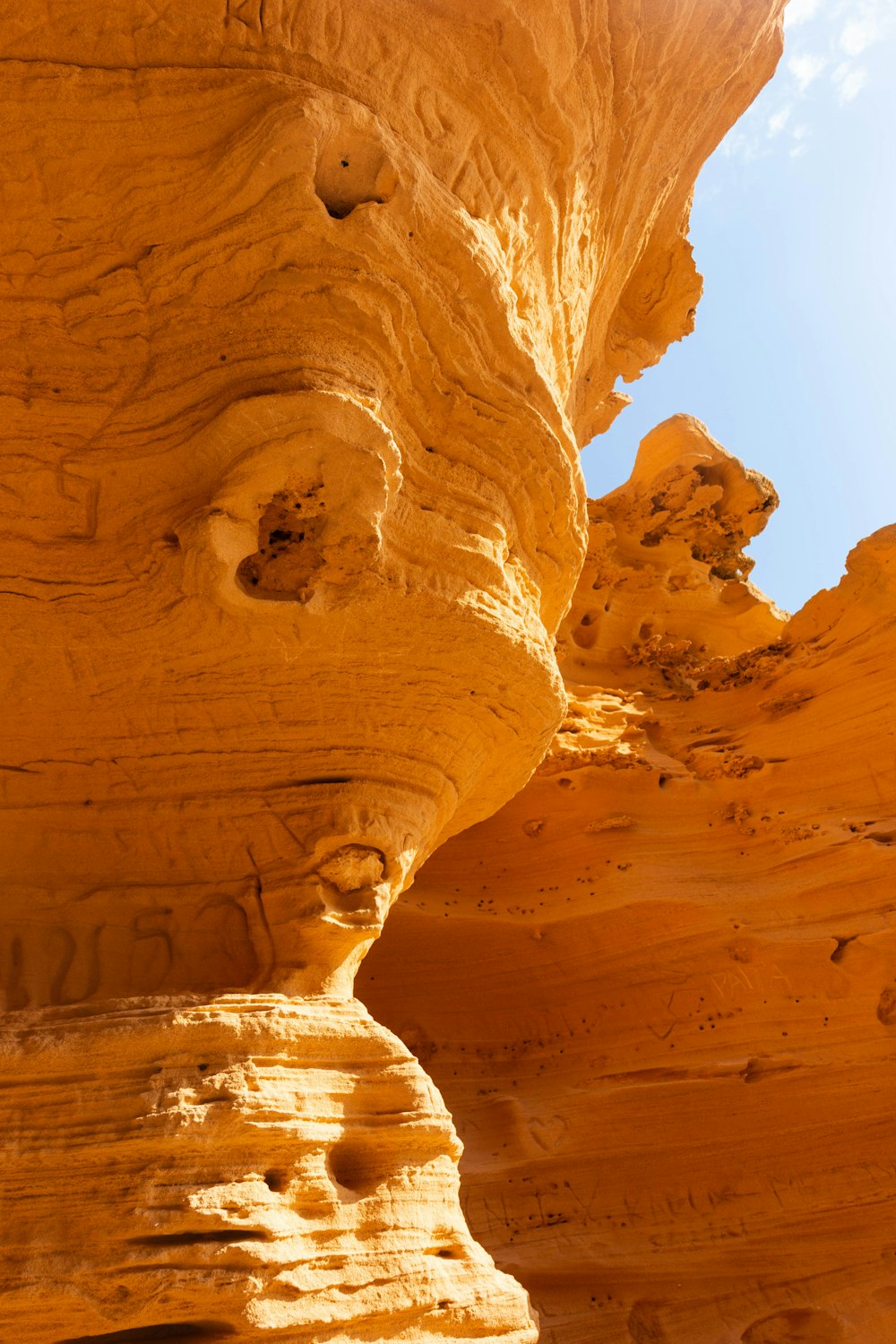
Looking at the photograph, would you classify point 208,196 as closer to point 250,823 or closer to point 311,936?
point 250,823

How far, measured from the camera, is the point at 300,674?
3.87 meters

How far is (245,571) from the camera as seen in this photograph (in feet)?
12.0

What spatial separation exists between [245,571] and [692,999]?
5.51 meters

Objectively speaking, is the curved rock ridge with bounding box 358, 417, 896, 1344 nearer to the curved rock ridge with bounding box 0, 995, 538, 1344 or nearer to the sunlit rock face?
the curved rock ridge with bounding box 0, 995, 538, 1344

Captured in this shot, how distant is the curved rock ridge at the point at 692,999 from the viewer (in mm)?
6379

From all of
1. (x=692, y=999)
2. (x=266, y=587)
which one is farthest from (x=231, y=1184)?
(x=692, y=999)

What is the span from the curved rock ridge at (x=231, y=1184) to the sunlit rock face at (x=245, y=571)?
0.01 m

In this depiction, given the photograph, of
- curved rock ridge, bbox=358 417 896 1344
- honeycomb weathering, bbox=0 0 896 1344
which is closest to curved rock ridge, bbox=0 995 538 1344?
honeycomb weathering, bbox=0 0 896 1344

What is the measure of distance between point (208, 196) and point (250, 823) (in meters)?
2.42

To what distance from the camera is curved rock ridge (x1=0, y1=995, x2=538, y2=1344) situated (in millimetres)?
2795

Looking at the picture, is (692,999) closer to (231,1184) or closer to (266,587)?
(231,1184)

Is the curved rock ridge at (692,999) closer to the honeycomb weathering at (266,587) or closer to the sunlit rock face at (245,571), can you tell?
the honeycomb weathering at (266,587)

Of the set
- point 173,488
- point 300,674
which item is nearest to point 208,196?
point 173,488

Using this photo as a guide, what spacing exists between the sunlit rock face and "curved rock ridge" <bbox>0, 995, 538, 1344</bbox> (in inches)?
0.5
